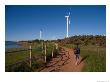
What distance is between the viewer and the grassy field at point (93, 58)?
11.2 metres

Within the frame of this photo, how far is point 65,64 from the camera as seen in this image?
1155cm

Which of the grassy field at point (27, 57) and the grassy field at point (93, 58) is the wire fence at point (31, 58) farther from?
the grassy field at point (93, 58)

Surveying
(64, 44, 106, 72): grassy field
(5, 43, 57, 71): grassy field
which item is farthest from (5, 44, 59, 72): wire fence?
(64, 44, 106, 72): grassy field

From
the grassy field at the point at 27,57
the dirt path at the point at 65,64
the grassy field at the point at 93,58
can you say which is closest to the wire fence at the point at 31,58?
the grassy field at the point at 27,57

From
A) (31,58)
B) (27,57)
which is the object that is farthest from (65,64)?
(27,57)

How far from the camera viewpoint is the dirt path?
11.3 meters

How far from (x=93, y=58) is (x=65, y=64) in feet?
2.68

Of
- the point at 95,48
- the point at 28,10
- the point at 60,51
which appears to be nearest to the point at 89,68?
the point at 95,48

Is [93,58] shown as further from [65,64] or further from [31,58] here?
[31,58]

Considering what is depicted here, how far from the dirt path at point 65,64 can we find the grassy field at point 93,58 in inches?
7.7

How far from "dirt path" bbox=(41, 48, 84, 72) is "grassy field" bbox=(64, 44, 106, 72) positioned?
0.64 feet

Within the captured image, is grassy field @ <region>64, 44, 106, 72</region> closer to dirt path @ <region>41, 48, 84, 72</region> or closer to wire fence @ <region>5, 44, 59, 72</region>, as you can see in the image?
dirt path @ <region>41, 48, 84, 72</region>

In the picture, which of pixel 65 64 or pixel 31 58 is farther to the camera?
pixel 31 58

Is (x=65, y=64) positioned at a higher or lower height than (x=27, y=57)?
lower
